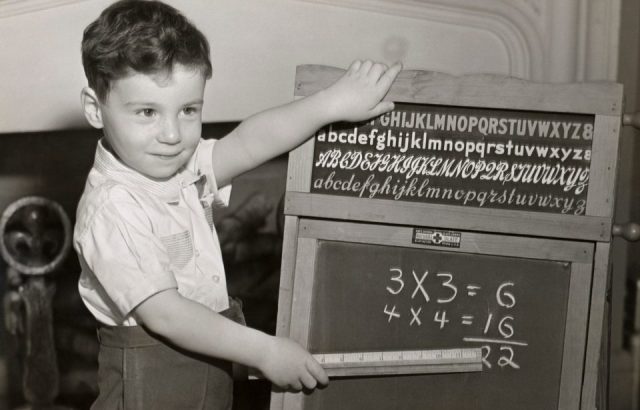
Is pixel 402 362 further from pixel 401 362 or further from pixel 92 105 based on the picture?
pixel 92 105

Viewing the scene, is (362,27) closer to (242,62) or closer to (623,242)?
(242,62)

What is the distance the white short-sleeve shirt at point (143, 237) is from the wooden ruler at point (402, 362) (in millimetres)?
237

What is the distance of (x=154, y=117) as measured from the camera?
1.41 metres

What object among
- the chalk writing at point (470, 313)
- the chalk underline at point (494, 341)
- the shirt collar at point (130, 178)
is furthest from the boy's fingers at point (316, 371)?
the shirt collar at point (130, 178)

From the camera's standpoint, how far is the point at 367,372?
1.49 meters

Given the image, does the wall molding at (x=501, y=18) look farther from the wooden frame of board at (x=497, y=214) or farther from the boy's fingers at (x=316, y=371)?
the boy's fingers at (x=316, y=371)

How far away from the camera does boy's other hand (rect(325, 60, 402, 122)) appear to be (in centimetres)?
145

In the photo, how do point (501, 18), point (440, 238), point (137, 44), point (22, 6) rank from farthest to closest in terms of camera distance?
point (501, 18) < point (22, 6) < point (440, 238) < point (137, 44)

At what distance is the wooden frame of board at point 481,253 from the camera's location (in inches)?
56.4

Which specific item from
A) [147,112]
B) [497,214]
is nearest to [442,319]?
[497,214]

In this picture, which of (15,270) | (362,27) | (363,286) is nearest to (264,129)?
(363,286)

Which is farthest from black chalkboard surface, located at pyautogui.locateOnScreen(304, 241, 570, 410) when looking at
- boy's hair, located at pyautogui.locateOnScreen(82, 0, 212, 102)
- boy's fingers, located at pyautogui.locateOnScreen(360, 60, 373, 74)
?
boy's hair, located at pyautogui.locateOnScreen(82, 0, 212, 102)

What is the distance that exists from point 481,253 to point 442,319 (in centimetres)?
14

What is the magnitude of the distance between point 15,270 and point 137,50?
1.22 m
